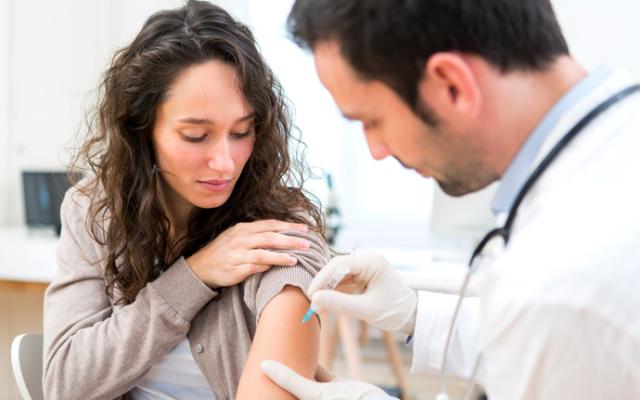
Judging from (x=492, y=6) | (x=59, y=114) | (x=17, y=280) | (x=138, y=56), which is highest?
(x=492, y=6)

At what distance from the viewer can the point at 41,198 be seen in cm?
357

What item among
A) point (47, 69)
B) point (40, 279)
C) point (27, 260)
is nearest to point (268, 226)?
point (40, 279)

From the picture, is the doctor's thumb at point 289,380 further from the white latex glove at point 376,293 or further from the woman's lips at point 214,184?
the woman's lips at point 214,184

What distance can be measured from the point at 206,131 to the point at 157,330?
0.40 meters

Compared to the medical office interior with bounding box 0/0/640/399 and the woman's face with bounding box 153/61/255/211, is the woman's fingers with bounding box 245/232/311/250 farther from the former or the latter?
the medical office interior with bounding box 0/0/640/399

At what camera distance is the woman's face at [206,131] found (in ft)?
4.81

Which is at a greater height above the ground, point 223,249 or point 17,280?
point 223,249

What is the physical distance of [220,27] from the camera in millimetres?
1538

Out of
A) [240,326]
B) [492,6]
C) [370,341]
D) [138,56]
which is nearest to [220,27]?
[138,56]

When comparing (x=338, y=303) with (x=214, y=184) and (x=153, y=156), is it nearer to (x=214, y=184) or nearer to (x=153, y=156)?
(x=214, y=184)

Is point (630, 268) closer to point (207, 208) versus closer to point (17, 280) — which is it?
point (207, 208)

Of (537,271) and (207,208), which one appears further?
(207,208)

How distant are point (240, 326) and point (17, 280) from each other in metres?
1.79

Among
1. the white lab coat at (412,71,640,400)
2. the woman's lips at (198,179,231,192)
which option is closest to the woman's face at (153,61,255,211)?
the woman's lips at (198,179,231,192)
